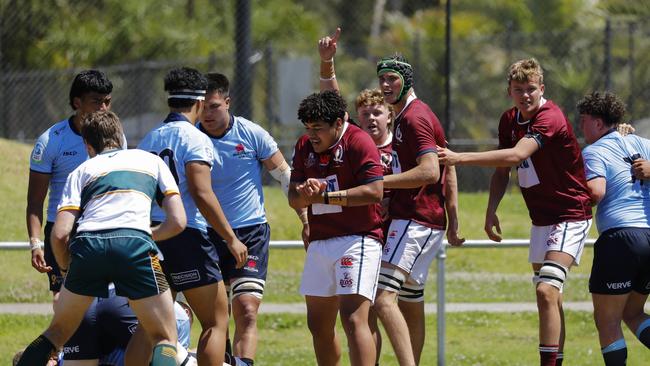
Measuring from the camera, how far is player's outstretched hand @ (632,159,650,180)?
332 inches

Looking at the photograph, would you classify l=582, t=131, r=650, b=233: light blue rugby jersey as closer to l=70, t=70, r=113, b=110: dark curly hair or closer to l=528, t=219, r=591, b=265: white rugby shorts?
l=528, t=219, r=591, b=265: white rugby shorts

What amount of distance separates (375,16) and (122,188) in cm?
3326

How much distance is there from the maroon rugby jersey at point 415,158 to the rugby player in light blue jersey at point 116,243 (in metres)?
1.88

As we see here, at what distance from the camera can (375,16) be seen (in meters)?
39.5

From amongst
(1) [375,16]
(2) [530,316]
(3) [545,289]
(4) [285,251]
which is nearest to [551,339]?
(3) [545,289]

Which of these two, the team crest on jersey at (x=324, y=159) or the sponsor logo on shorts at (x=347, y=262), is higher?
the team crest on jersey at (x=324, y=159)

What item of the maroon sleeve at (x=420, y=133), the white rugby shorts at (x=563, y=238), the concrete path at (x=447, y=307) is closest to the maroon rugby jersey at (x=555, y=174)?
the white rugby shorts at (x=563, y=238)

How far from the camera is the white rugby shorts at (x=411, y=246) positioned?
8.19m

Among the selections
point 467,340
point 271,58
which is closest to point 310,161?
point 467,340

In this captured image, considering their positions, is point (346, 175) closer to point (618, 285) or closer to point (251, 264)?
point (251, 264)

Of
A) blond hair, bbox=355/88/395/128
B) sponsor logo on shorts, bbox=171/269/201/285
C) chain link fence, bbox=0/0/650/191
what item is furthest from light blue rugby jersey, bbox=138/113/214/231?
chain link fence, bbox=0/0/650/191

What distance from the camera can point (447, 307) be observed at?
1272 centimetres

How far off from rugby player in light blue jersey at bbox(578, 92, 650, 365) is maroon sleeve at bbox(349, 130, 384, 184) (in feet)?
6.12

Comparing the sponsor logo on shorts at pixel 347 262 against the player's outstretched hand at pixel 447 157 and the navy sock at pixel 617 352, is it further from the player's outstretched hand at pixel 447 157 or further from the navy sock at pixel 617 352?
the navy sock at pixel 617 352
